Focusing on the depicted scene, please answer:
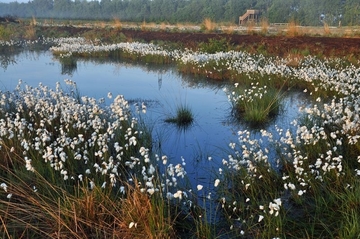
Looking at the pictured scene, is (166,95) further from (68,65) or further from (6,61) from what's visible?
(6,61)

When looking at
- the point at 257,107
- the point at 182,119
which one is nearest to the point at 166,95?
the point at 182,119

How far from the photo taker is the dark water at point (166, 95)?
285 inches

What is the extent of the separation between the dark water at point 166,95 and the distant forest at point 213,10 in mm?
18868

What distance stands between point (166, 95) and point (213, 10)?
2421 inches

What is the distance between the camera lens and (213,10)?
70.2 metres

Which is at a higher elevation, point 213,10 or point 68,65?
point 213,10

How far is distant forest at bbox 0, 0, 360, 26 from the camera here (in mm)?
53928

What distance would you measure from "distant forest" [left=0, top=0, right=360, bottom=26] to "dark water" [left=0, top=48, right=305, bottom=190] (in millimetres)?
18868

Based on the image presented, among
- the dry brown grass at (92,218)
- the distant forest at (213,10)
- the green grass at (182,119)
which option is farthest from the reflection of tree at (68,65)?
the distant forest at (213,10)

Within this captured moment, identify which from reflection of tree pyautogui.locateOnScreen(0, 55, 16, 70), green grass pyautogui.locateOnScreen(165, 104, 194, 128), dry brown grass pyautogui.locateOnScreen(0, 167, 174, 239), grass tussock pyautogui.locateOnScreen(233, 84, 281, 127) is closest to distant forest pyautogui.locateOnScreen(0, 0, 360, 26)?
reflection of tree pyautogui.locateOnScreen(0, 55, 16, 70)

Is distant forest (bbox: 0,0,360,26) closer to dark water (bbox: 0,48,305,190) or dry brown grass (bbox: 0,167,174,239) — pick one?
dark water (bbox: 0,48,305,190)

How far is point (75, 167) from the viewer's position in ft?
18.5

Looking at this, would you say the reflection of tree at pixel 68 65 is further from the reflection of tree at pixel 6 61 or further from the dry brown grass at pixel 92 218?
the dry brown grass at pixel 92 218

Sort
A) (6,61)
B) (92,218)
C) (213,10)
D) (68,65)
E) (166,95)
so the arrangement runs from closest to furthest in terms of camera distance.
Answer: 1. (92,218)
2. (166,95)
3. (68,65)
4. (6,61)
5. (213,10)
